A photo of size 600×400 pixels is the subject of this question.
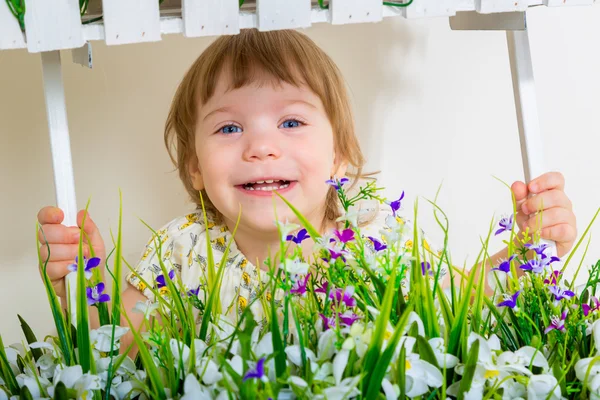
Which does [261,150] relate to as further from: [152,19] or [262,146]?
[152,19]

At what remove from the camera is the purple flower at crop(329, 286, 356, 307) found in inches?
29.0

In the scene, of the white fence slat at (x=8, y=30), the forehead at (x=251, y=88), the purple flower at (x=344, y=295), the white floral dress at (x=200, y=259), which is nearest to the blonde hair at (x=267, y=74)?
the forehead at (x=251, y=88)

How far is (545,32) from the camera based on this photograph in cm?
178

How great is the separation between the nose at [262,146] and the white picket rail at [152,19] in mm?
363

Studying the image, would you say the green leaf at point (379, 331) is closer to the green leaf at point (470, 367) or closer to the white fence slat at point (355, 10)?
the green leaf at point (470, 367)

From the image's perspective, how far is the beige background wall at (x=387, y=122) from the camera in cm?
176

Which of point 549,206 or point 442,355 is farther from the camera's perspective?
point 549,206

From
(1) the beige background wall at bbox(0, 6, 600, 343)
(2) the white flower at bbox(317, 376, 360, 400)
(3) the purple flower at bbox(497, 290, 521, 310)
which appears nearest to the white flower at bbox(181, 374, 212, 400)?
(2) the white flower at bbox(317, 376, 360, 400)

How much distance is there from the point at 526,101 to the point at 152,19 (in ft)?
1.77

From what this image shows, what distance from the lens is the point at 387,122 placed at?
1822 mm

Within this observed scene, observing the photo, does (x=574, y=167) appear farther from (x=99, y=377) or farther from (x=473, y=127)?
(x=99, y=377)

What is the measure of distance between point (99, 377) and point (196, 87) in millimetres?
681

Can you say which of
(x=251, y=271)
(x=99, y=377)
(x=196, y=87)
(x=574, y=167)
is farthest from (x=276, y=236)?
(x=574, y=167)

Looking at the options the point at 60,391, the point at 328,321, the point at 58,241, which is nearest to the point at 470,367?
the point at 328,321
